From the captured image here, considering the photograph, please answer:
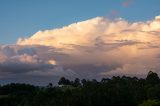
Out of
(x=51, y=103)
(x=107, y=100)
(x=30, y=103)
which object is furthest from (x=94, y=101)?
(x=30, y=103)

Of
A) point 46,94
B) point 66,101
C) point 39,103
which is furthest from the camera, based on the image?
point 46,94

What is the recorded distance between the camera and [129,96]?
536 feet

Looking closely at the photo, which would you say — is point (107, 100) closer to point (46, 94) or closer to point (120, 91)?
point (120, 91)

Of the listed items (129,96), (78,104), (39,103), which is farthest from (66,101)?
(129,96)

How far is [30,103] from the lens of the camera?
166750 millimetres

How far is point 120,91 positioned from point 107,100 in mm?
9736

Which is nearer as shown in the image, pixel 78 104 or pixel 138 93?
pixel 78 104

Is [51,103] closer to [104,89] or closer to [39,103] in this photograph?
[39,103]

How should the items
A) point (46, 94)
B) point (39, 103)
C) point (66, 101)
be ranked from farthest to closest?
point (46, 94), point (39, 103), point (66, 101)

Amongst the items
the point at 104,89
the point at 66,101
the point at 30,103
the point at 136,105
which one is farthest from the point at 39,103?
the point at 136,105

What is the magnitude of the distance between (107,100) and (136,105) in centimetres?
1145

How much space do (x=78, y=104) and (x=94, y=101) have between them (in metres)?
6.52

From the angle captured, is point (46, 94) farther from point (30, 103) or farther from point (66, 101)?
point (66, 101)

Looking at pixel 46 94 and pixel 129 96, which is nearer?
pixel 129 96
